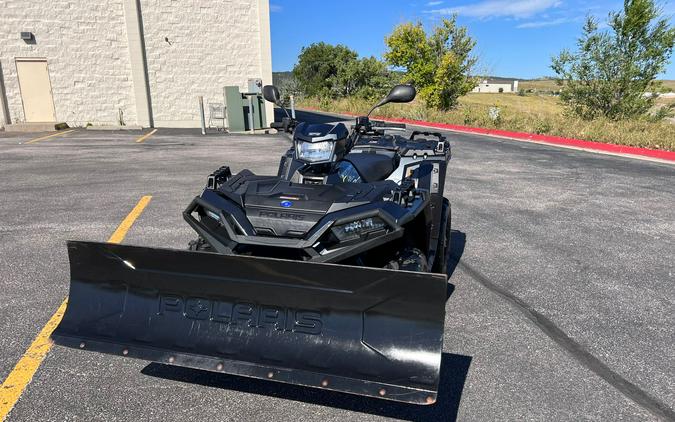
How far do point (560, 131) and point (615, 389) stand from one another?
586 inches

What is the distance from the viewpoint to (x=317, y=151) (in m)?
2.94

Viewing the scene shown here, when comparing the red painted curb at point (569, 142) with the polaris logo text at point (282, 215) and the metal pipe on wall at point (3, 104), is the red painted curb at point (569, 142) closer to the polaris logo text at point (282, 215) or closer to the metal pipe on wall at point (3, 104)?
the polaris logo text at point (282, 215)

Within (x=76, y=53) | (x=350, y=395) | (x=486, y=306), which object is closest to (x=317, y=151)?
(x=350, y=395)

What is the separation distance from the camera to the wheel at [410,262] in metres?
2.63

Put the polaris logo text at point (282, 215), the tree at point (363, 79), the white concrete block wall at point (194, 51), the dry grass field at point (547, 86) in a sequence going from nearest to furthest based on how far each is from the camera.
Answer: the polaris logo text at point (282, 215) < the white concrete block wall at point (194, 51) < the dry grass field at point (547, 86) < the tree at point (363, 79)

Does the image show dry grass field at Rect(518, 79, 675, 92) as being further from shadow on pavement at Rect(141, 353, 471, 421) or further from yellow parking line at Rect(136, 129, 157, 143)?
shadow on pavement at Rect(141, 353, 471, 421)

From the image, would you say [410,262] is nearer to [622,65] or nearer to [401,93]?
[401,93]

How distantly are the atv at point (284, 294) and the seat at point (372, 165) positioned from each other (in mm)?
441

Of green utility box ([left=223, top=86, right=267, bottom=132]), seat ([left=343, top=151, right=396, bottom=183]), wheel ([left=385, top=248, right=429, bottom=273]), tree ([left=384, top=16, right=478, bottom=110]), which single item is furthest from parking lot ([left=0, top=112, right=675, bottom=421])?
tree ([left=384, top=16, right=478, bottom=110])

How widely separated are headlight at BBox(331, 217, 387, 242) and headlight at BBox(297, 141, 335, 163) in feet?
2.20

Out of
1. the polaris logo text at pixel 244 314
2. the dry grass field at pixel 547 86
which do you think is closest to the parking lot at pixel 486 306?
the polaris logo text at pixel 244 314

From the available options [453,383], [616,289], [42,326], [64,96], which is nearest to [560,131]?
[616,289]

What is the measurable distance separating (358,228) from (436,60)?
29462 millimetres

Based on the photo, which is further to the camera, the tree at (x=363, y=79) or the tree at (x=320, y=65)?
the tree at (x=320, y=65)
